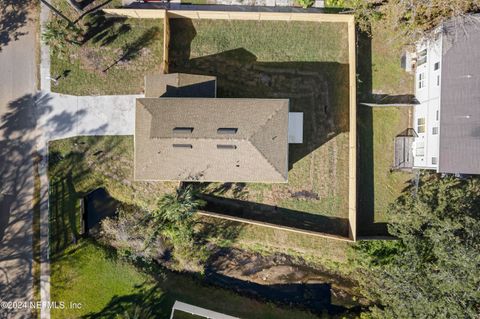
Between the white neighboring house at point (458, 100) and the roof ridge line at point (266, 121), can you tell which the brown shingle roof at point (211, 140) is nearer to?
the roof ridge line at point (266, 121)

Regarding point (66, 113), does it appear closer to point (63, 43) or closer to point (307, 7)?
point (63, 43)

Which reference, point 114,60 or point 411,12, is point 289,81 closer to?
point 411,12

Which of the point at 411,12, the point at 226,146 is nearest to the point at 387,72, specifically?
the point at 411,12

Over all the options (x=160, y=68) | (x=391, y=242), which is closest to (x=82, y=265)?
(x=160, y=68)

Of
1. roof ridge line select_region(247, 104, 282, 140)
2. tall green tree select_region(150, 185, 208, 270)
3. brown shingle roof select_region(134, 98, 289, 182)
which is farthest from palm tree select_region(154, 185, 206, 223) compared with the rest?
roof ridge line select_region(247, 104, 282, 140)

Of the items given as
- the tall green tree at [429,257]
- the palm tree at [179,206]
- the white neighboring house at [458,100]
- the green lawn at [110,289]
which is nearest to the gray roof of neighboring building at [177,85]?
the palm tree at [179,206]
